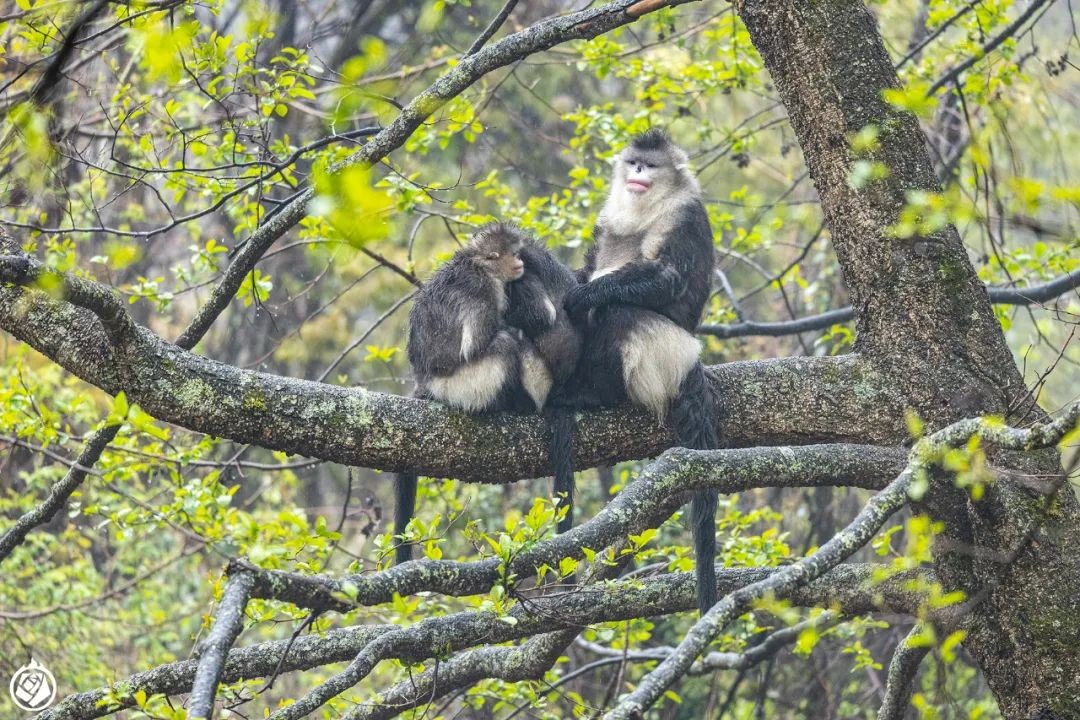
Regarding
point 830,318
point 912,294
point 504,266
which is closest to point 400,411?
point 504,266

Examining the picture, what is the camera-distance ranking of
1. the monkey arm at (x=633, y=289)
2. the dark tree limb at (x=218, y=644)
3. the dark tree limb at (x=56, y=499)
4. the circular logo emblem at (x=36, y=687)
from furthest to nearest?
1. the circular logo emblem at (x=36, y=687)
2. the monkey arm at (x=633, y=289)
3. the dark tree limb at (x=56, y=499)
4. the dark tree limb at (x=218, y=644)

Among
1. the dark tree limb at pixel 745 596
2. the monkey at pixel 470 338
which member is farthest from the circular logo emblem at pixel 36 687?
the dark tree limb at pixel 745 596

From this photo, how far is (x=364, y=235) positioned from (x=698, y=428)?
103 inches

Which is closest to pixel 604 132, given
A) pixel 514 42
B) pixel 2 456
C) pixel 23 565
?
pixel 514 42

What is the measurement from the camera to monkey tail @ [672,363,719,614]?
3.91 meters

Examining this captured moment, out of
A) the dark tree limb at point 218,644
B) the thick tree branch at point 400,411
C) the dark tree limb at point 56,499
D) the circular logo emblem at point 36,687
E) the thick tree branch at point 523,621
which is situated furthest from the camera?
the circular logo emblem at point 36,687

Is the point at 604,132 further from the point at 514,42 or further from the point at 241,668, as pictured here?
the point at 241,668

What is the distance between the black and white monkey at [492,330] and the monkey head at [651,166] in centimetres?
76

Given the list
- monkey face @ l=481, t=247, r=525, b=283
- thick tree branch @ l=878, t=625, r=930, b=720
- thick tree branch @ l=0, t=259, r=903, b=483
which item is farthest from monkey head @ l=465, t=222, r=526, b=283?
thick tree branch @ l=878, t=625, r=930, b=720

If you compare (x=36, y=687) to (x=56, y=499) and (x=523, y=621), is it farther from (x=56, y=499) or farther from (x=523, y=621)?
(x=523, y=621)

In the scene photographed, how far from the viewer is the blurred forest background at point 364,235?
130 inches

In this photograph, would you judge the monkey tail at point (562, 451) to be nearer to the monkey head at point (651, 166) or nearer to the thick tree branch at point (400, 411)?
the thick tree branch at point (400, 411)

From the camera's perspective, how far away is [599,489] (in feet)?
29.9

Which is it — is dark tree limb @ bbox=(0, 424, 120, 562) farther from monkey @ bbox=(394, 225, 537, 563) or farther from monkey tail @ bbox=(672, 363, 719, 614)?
monkey tail @ bbox=(672, 363, 719, 614)
